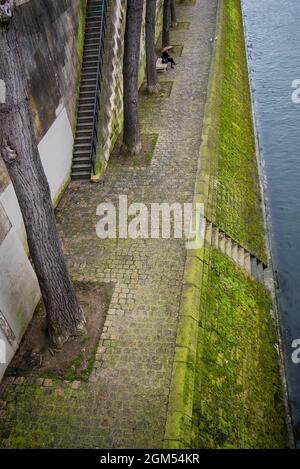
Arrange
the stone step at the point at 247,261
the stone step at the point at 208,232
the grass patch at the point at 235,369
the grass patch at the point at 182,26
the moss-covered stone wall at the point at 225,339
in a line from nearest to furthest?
the moss-covered stone wall at the point at 225,339 < the grass patch at the point at 235,369 < the stone step at the point at 208,232 < the stone step at the point at 247,261 < the grass patch at the point at 182,26

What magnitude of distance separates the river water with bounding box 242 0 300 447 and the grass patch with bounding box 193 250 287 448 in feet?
2.35

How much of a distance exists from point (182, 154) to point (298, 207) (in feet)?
15.8

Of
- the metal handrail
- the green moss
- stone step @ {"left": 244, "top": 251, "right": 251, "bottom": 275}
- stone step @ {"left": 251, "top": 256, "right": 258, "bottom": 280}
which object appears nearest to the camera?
stone step @ {"left": 244, "top": 251, "right": 251, "bottom": 275}

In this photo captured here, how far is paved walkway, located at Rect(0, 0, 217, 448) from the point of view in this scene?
800cm

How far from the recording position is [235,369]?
30.9ft

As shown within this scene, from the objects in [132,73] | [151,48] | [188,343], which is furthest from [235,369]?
[151,48]

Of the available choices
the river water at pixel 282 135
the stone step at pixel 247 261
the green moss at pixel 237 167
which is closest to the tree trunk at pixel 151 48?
the green moss at pixel 237 167

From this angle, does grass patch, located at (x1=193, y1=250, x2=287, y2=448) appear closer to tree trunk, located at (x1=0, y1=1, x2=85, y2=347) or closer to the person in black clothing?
tree trunk, located at (x1=0, y1=1, x2=85, y2=347)

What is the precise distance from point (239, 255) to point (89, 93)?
25.4 ft

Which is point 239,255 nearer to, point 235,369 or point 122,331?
point 235,369

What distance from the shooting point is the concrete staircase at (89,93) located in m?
14.8

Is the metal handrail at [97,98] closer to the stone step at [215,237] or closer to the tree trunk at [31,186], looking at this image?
the stone step at [215,237]

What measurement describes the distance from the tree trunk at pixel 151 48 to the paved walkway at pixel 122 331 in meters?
4.04

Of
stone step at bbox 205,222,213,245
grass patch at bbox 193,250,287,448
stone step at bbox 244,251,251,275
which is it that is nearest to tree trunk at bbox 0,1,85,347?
grass patch at bbox 193,250,287,448
